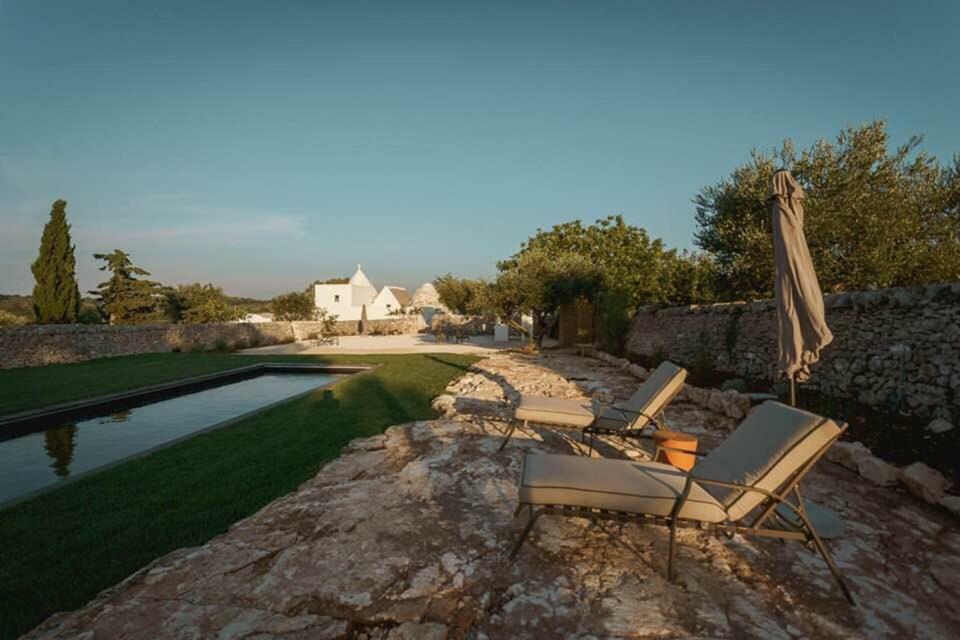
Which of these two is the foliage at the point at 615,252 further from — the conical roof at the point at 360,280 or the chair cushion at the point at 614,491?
the conical roof at the point at 360,280

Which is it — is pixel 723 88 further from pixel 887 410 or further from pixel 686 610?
pixel 686 610

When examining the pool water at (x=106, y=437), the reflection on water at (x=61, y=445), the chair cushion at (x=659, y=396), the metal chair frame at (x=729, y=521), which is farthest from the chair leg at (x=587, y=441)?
the reflection on water at (x=61, y=445)

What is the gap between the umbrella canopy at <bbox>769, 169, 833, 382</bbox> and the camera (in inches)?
139

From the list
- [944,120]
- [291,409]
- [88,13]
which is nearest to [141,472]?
[291,409]

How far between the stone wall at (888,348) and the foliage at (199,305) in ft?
105

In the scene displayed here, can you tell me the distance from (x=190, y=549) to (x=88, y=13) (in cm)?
1561

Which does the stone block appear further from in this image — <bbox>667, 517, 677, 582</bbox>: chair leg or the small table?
<bbox>667, 517, 677, 582</bbox>: chair leg

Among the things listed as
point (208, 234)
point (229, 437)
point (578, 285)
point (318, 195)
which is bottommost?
point (229, 437)

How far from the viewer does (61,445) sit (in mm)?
6047

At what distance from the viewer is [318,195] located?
22219mm

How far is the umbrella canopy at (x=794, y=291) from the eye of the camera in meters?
3.52

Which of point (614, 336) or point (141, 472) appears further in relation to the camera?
point (614, 336)

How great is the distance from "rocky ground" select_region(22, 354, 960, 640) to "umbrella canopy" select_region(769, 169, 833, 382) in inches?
45.5

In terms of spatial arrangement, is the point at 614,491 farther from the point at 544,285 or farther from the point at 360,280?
the point at 360,280
